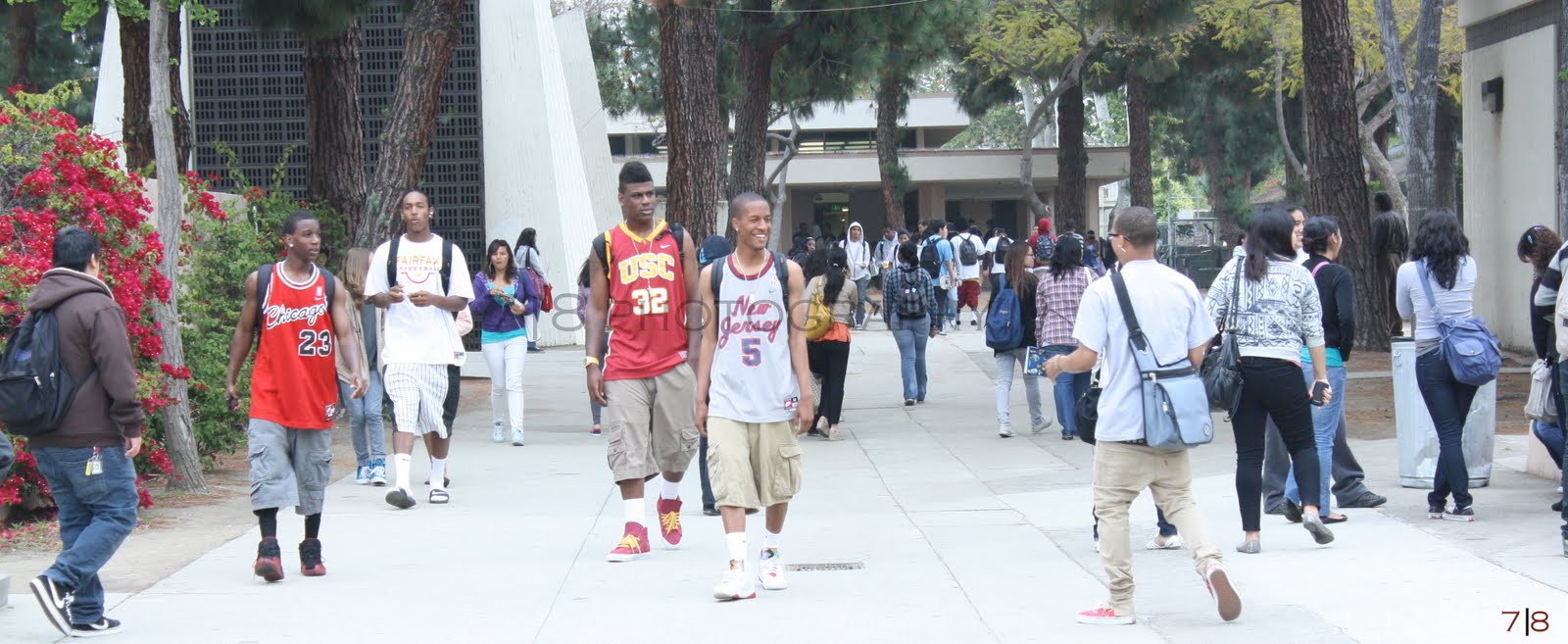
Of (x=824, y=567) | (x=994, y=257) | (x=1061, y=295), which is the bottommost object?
(x=824, y=567)

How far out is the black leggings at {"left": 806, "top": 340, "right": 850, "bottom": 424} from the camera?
1304 centimetres

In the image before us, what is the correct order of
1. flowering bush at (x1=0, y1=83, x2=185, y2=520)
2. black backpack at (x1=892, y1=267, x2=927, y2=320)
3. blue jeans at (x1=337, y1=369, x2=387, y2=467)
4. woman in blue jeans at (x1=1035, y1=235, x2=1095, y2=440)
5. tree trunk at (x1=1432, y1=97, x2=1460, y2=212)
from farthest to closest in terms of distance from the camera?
tree trunk at (x1=1432, y1=97, x2=1460, y2=212), black backpack at (x1=892, y1=267, x2=927, y2=320), woman in blue jeans at (x1=1035, y1=235, x2=1095, y2=440), blue jeans at (x1=337, y1=369, x2=387, y2=467), flowering bush at (x1=0, y1=83, x2=185, y2=520)

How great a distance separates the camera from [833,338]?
42.5ft

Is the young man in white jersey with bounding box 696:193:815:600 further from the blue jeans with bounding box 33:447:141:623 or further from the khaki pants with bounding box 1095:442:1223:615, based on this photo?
the blue jeans with bounding box 33:447:141:623

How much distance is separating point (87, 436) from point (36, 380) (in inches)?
11.8

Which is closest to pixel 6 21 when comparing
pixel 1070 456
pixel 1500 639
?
pixel 1070 456

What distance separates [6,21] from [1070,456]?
77.5 feet

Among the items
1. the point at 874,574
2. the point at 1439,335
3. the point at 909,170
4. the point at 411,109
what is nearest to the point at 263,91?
the point at 411,109

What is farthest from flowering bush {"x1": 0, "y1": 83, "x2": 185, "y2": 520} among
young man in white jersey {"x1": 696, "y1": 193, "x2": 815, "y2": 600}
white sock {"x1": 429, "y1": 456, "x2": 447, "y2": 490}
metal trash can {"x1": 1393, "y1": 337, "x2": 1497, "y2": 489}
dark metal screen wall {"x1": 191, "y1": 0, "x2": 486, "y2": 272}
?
dark metal screen wall {"x1": 191, "y1": 0, "x2": 486, "y2": 272}

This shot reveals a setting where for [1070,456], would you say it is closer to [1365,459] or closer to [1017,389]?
[1365,459]

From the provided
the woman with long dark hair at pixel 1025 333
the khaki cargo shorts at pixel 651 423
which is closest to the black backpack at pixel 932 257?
the woman with long dark hair at pixel 1025 333

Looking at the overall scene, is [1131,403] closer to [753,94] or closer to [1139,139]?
[753,94]

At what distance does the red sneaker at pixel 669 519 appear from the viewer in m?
7.89

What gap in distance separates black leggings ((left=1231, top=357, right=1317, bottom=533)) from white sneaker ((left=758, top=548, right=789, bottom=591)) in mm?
2256
